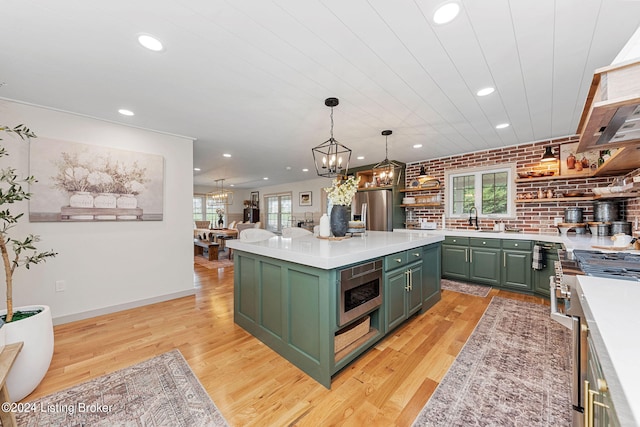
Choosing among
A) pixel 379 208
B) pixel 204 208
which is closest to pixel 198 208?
pixel 204 208

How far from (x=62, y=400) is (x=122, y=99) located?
2.56 m

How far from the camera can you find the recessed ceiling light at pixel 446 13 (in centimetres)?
137

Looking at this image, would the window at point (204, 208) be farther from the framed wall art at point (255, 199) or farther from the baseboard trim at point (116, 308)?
the baseboard trim at point (116, 308)

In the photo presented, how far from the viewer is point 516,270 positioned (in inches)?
142

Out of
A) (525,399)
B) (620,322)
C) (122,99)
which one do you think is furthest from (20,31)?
(525,399)

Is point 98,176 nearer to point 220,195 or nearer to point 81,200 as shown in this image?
point 81,200

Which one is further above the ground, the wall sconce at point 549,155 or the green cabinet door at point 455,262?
the wall sconce at point 549,155

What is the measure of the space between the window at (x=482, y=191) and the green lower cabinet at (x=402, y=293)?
2.68 metres

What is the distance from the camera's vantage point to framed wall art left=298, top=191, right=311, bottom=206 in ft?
27.7

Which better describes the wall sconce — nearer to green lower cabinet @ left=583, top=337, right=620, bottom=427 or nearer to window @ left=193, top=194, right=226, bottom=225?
green lower cabinet @ left=583, top=337, right=620, bottom=427

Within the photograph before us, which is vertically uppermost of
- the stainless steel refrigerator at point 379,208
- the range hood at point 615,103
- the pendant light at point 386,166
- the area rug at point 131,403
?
the pendant light at point 386,166

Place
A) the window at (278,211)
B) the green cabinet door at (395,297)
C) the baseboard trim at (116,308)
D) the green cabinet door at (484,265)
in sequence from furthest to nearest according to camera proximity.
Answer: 1. the window at (278,211)
2. the green cabinet door at (484,265)
3. the baseboard trim at (116,308)
4. the green cabinet door at (395,297)

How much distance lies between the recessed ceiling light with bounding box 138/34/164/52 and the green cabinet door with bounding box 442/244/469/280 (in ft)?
15.1

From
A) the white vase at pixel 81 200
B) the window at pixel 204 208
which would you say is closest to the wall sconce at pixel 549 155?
the white vase at pixel 81 200
